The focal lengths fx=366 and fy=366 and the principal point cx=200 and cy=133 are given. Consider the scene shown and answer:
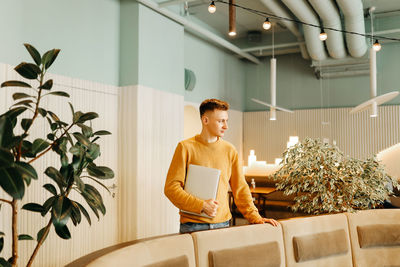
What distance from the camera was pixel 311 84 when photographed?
9.85 m

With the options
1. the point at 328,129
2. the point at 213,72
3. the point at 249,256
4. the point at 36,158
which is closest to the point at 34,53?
the point at 36,158

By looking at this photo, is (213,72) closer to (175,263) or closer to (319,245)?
(319,245)

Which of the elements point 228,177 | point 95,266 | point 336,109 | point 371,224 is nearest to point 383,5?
point 336,109

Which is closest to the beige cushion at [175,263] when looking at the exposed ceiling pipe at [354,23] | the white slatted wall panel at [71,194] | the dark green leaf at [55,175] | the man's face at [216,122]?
the dark green leaf at [55,175]

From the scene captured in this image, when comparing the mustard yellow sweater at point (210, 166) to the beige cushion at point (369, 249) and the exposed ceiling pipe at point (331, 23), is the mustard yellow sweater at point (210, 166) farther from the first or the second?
the exposed ceiling pipe at point (331, 23)

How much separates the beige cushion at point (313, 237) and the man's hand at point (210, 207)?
30.2 inches

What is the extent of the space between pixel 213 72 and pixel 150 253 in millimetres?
7197

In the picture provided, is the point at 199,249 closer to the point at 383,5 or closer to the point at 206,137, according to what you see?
the point at 206,137

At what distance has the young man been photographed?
100 inches

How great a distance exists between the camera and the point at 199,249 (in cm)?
240

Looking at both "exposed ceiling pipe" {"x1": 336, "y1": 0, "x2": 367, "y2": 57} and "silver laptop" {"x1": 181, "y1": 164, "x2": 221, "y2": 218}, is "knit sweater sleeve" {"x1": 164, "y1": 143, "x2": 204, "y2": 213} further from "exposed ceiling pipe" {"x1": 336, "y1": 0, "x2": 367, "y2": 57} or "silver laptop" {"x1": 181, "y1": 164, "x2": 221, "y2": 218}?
"exposed ceiling pipe" {"x1": 336, "y1": 0, "x2": 367, "y2": 57}

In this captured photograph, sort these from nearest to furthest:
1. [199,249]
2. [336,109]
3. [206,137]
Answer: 1. [199,249]
2. [206,137]
3. [336,109]

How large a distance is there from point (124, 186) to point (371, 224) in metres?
3.40

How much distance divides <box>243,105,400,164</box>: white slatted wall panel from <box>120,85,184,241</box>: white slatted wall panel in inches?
183
